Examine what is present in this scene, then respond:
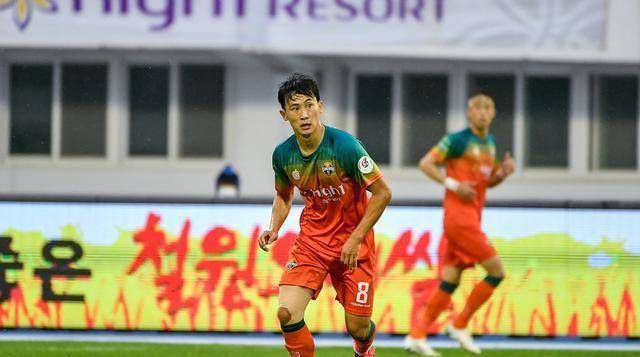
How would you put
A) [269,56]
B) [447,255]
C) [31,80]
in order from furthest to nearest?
[31,80] → [269,56] → [447,255]

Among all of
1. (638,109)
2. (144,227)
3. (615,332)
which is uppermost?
(638,109)

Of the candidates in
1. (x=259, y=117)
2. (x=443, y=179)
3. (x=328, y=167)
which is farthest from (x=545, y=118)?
(x=328, y=167)

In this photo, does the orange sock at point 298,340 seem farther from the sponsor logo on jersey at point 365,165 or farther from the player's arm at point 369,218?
the sponsor logo on jersey at point 365,165

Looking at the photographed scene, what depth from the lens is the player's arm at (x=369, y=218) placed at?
7.47 meters

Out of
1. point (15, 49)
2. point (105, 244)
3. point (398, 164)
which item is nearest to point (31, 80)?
point (15, 49)

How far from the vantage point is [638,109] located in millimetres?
21953

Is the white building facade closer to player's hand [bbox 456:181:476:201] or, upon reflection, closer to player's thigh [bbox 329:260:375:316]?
player's hand [bbox 456:181:476:201]

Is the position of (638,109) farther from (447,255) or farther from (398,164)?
(447,255)

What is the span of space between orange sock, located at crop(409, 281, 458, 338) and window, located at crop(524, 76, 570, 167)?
11.6m

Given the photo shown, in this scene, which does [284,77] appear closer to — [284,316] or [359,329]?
[359,329]

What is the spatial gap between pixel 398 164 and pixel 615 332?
11.0 metres

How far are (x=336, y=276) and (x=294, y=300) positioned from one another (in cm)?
45

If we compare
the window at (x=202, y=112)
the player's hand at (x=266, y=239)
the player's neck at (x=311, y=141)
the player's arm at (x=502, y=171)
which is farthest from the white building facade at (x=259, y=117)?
the player's neck at (x=311, y=141)

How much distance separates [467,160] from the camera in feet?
35.1
